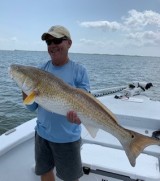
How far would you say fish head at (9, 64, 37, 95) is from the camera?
2.46 metres

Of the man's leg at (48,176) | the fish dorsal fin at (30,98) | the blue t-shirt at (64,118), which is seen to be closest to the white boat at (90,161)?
the man's leg at (48,176)

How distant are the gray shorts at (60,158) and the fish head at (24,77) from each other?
731 millimetres

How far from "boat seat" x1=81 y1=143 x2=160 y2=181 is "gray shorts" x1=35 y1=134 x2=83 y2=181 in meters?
0.39

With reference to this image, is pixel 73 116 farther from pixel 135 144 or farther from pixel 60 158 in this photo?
pixel 60 158

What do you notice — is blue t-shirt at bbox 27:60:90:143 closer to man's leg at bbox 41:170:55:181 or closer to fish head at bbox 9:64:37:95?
fish head at bbox 9:64:37:95

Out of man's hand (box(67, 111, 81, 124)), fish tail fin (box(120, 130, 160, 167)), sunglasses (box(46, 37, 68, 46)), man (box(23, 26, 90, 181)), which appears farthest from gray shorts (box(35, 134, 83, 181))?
sunglasses (box(46, 37, 68, 46))

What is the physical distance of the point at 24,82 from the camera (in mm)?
2477

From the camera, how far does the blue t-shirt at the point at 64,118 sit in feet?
9.20

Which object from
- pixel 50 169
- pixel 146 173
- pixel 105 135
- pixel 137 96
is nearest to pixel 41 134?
pixel 50 169

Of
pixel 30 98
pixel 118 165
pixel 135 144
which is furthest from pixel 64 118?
pixel 118 165

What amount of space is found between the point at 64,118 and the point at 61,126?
83 millimetres

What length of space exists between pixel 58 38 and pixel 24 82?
1.85ft

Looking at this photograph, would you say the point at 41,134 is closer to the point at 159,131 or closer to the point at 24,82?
the point at 24,82

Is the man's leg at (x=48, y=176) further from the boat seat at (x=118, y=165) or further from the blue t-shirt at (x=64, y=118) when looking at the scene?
the blue t-shirt at (x=64, y=118)
